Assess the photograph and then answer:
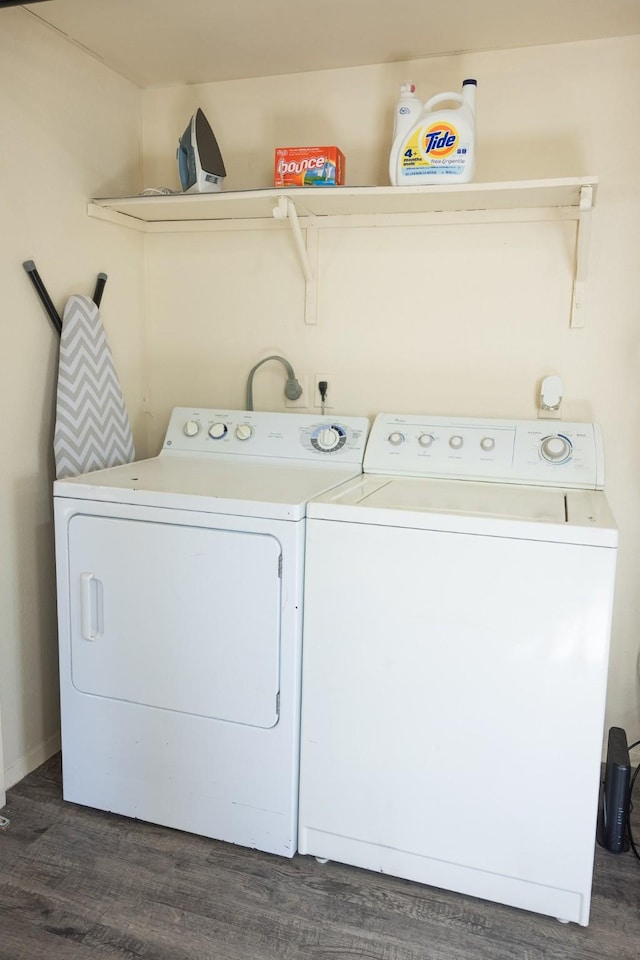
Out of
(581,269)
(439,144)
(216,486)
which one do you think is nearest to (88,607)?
(216,486)

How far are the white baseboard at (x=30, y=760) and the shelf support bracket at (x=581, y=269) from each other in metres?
2.00

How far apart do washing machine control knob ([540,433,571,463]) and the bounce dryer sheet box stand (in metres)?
0.95

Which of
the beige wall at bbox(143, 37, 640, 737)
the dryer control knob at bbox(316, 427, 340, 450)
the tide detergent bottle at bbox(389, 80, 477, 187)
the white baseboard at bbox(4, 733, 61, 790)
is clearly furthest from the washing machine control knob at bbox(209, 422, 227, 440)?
the white baseboard at bbox(4, 733, 61, 790)

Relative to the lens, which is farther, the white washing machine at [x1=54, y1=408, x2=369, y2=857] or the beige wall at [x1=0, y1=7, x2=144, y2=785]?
the beige wall at [x1=0, y1=7, x2=144, y2=785]

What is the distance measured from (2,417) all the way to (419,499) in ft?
3.73

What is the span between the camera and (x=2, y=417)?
1.95 m

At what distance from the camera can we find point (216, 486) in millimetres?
1835

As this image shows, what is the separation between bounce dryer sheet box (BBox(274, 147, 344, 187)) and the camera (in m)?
2.06

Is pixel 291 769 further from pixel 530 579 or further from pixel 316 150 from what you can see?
pixel 316 150

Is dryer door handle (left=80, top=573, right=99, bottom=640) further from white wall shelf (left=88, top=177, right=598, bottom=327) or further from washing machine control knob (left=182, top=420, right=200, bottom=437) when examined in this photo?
white wall shelf (left=88, top=177, right=598, bottom=327)

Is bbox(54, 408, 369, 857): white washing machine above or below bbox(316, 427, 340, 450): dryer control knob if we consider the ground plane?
below

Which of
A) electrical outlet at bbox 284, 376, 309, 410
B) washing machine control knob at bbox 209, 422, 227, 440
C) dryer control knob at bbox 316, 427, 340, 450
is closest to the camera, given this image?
dryer control knob at bbox 316, 427, 340, 450

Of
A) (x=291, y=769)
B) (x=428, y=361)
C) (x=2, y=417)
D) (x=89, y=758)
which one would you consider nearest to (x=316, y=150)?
(x=428, y=361)

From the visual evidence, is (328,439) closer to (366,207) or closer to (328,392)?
(328,392)
